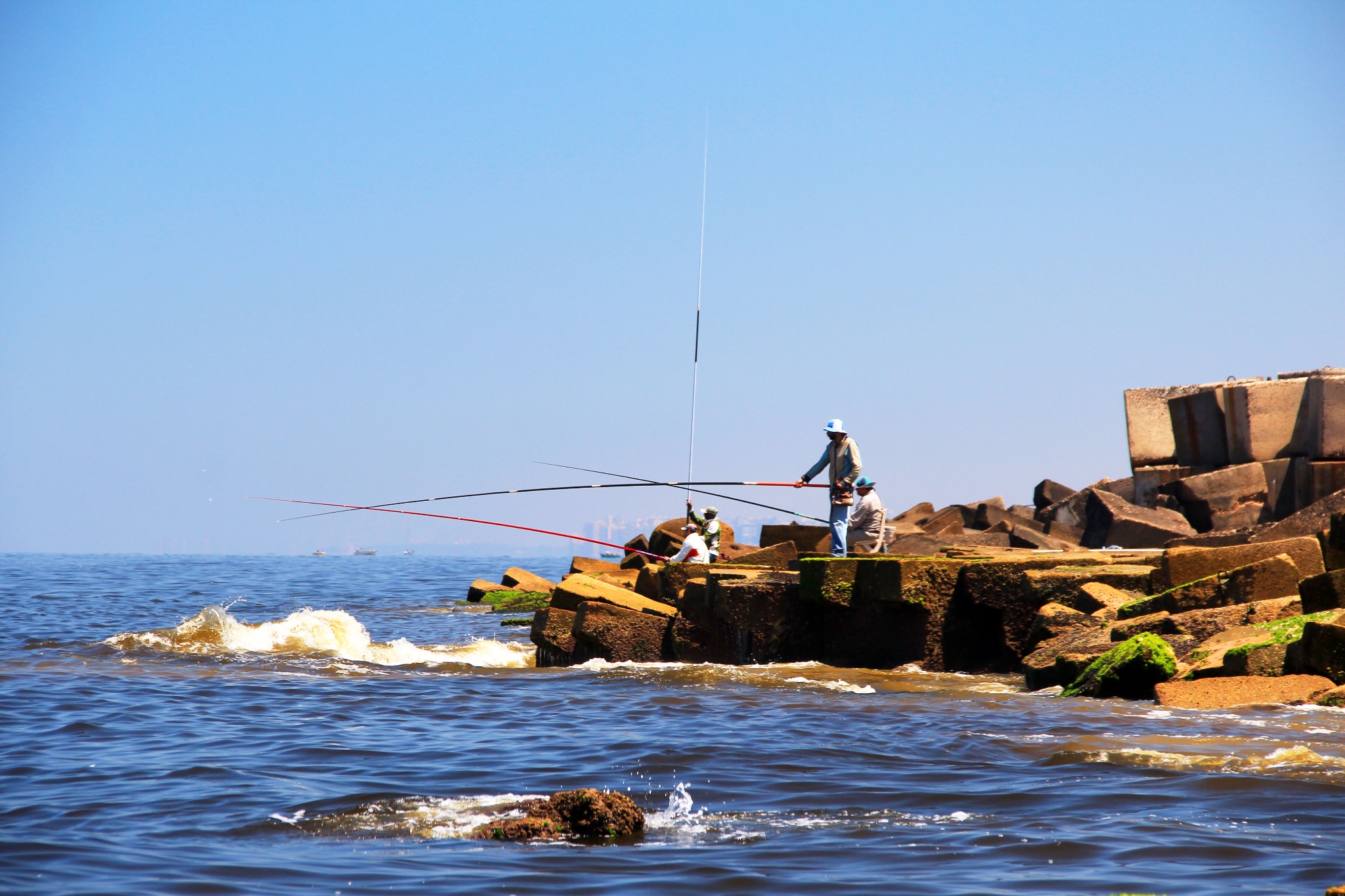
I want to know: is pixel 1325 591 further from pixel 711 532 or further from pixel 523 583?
pixel 523 583

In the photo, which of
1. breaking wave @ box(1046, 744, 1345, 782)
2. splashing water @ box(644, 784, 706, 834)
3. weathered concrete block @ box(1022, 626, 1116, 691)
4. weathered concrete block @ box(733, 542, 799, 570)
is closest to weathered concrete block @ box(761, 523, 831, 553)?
weathered concrete block @ box(733, 542, 799, 570)

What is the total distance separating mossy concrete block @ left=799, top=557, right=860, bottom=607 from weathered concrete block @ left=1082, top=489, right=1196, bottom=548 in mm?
6213

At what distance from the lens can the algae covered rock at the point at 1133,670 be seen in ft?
22.9

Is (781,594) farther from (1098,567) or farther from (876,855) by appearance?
(876,855)

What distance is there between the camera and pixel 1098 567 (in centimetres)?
946

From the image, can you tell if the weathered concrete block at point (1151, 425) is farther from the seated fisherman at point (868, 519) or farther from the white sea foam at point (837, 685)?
the white sea foam at point (837, 685)

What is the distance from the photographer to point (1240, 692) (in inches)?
259

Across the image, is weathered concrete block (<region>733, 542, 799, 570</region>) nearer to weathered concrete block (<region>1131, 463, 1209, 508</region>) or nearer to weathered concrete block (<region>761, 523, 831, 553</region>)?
weathered concrete block (<region>761, 523, 831, 553</region>)

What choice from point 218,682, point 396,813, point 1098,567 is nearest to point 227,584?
point 218,682

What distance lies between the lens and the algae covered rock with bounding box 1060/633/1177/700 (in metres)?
6.98

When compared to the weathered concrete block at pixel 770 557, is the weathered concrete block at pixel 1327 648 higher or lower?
lower

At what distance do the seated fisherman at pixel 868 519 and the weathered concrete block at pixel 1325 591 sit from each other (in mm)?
5093

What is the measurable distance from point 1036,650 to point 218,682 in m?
6.26

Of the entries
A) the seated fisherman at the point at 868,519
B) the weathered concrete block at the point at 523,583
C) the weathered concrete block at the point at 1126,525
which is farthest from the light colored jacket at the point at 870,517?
the weathered concrete block at the point at 523,583
